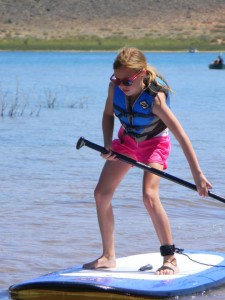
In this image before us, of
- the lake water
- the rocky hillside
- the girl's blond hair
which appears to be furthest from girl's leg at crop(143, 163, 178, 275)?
the rocky hillside

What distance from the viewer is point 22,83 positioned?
39.2 m

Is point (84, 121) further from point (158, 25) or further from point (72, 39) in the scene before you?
point (158, 25)

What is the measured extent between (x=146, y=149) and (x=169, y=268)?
81 cm

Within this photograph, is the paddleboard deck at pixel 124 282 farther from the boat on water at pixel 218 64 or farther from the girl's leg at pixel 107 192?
the boat on water at pixel 218 64

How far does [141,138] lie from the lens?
730cm

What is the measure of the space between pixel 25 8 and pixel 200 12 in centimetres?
1609

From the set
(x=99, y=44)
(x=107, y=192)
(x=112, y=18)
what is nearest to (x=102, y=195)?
(x=107, y=192)

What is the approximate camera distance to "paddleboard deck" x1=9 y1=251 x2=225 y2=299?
22.4 feet

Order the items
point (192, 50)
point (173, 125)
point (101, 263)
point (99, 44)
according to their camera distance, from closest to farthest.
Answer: point (173, 125) < point (101, 263) < point (192, 50) < point (99, 44)

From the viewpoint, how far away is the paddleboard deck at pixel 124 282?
6.82 meters

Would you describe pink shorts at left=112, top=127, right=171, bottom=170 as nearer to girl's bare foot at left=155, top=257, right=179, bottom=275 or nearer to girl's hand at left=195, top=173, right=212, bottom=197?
girl's hand at left=195, top=173, right=212, bottom=197

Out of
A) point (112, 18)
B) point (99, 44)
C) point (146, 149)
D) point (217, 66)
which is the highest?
point (146, 149)

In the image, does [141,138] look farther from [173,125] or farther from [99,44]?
[99,44]

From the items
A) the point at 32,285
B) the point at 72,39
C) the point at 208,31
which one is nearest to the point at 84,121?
the point at 32,285
